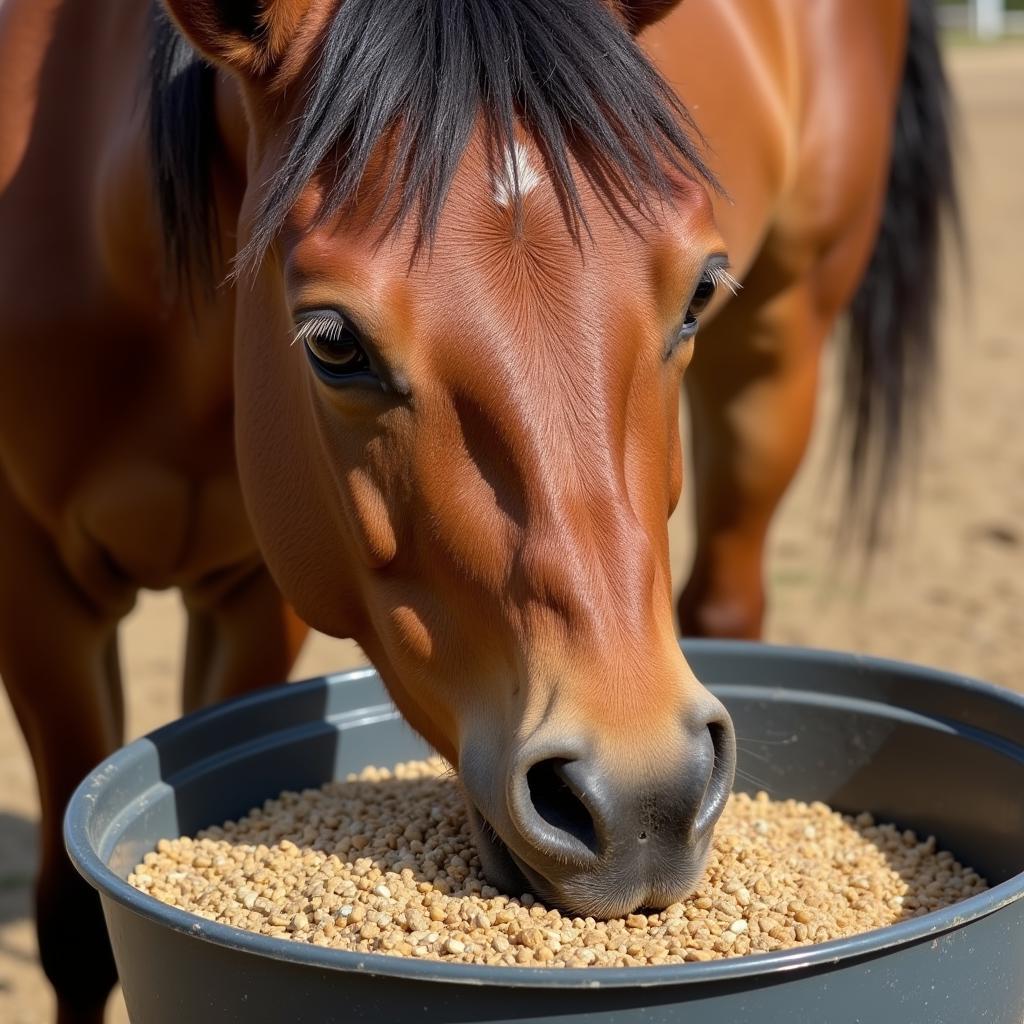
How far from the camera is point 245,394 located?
180 cm

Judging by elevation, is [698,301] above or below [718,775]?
above

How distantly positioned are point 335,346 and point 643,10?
2.28ft

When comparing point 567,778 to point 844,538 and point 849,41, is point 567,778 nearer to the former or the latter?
point 849,41

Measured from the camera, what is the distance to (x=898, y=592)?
4684 mm

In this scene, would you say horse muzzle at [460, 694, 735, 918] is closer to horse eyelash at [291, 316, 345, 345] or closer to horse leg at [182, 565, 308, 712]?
horse eyelash at [291, 316, 345, 345]

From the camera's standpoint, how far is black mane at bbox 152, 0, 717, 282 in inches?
58.8

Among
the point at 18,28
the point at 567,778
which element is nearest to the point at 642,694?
the point at 567,778

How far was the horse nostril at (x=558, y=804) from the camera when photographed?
53.1 inches

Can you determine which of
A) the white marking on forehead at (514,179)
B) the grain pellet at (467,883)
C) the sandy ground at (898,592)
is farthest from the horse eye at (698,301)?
the sandy ground at (898,592)

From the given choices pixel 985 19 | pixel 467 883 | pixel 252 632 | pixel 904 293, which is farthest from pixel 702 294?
pixel 985 19

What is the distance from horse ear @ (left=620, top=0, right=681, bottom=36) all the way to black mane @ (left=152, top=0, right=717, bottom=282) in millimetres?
275

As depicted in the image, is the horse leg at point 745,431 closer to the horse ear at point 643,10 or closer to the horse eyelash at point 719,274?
the horse ear at point 643,10

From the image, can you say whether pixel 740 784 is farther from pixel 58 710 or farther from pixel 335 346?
pixel 58 710

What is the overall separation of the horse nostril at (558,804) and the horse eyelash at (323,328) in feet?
1.60
